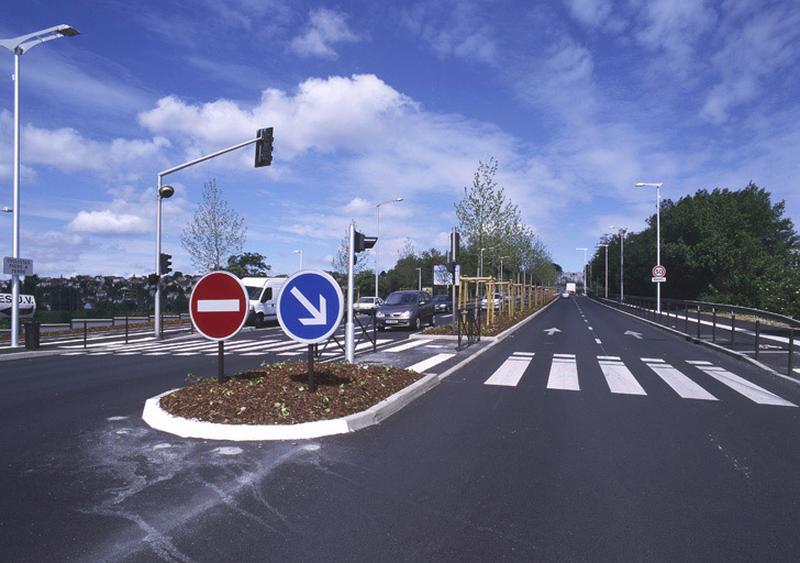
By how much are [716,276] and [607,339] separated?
37.7m

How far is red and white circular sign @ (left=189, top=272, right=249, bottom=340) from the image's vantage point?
7.10m

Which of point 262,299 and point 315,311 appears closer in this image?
point 315,311

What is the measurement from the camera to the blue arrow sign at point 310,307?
7008mm

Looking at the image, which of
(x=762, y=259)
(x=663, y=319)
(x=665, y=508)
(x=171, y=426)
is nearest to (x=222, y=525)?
(x=171, y=426)

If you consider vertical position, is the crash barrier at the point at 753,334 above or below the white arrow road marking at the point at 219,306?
below

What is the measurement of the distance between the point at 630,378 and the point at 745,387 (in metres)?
1.86

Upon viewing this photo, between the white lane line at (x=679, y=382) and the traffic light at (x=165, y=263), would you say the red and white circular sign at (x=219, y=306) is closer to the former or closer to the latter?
the white lane line at (x=679, y=382)

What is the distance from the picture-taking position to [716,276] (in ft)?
169

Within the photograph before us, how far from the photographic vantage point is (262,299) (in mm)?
29156

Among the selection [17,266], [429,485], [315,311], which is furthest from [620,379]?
[17,266]

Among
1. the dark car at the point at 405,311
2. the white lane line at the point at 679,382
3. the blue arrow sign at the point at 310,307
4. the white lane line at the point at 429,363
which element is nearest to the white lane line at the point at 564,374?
the white lane line at the point at 679,382

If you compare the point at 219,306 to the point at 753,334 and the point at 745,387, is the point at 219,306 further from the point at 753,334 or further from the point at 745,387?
the point at 753,334

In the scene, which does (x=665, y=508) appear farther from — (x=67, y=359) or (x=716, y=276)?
(x=716, y=276)

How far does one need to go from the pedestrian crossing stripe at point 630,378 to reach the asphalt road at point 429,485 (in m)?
0.70
